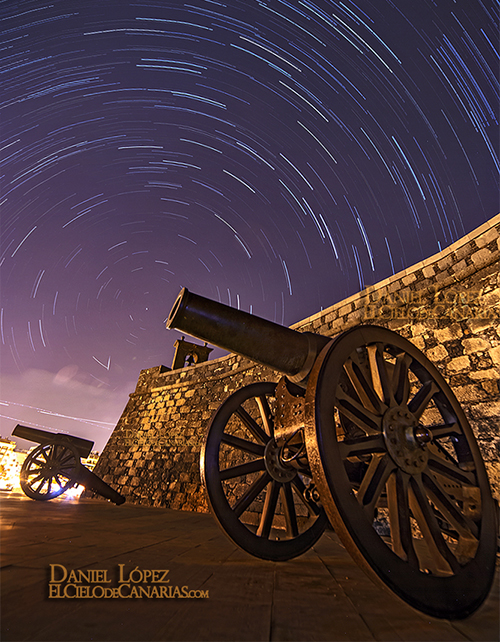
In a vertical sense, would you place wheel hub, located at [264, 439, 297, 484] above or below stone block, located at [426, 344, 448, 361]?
below

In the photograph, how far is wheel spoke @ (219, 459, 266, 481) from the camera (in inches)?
98.6

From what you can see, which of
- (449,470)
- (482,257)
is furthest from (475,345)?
(449,470)

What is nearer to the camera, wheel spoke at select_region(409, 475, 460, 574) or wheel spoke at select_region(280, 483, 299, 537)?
wheel spoke at select_region(409, 475, 460, 574)

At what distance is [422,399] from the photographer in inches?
79.0

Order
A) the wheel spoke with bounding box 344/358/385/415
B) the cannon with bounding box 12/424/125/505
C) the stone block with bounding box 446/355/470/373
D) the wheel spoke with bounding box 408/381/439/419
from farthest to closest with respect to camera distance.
Result: the cannon with bounding box 12/424/125/505, the stone block with bounding box 446/355/470/373, the wheel spoke with bounding box 408/381/439/419, the wheel spoke with bounding box 344/358/385/415

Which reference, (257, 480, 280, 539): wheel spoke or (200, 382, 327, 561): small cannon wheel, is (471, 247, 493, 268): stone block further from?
(257, 480, 280, 539): wheel spoke

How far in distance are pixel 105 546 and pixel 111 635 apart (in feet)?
4.33

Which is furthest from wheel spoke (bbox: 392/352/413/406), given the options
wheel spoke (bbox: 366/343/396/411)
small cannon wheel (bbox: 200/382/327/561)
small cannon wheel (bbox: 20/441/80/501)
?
small cannon wheel (bbox: 20/441/80/501)

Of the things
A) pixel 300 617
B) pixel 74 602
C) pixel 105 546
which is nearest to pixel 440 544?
pixel 300 617

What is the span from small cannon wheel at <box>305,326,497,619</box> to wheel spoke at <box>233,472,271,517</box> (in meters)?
0.92

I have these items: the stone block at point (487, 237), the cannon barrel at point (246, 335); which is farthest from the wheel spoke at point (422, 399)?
the stone block at point (487, 237)

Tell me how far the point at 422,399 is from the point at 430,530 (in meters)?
0.82

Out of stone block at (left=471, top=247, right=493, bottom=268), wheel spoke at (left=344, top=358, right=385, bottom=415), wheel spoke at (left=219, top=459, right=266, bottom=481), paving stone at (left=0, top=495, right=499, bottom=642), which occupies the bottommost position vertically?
paving stone at (left=0, top=495, right=499, bottom=642)

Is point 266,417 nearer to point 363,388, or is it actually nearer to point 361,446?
point 363,388
